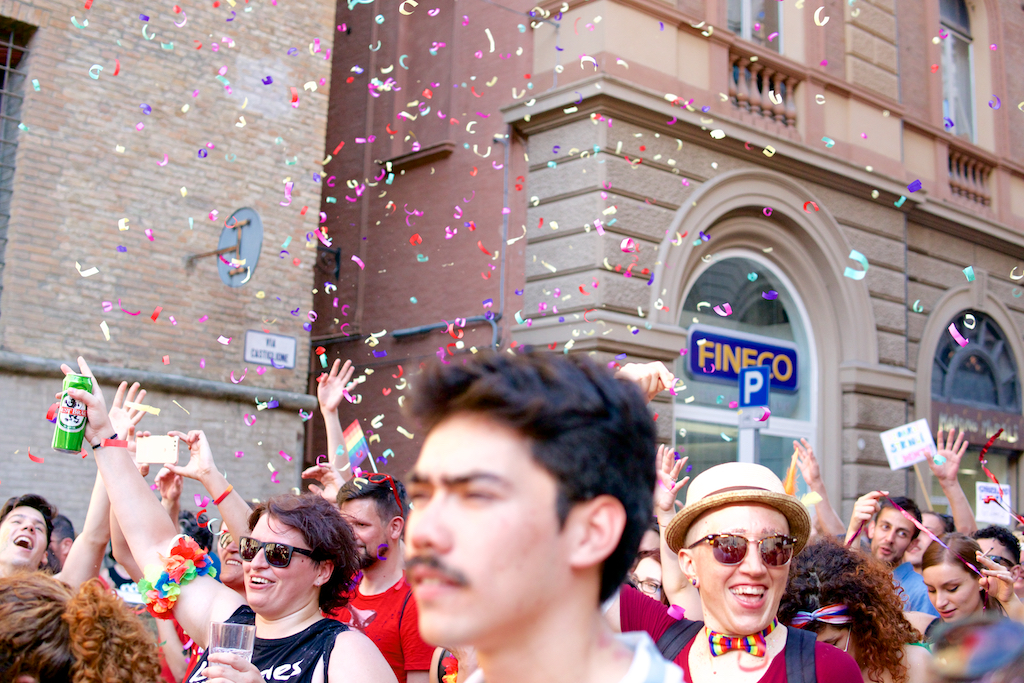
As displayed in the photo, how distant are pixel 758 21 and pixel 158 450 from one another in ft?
31.3

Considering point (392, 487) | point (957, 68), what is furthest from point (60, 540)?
point (957, 68)

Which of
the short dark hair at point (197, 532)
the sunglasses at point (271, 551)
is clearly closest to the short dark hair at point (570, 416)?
the sunglasses at point (271, 551)

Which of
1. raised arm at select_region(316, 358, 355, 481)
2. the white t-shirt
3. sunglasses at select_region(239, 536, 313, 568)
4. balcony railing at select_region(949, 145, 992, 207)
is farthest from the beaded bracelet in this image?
balcony railing at select_region(949, 145, 992, 207)

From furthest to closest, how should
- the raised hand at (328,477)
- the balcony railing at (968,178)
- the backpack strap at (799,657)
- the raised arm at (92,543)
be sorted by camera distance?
1. the balcony railing at (968,178)
2. the raised hand at (328,477)
3. the raised arm at (92,543)
4. the backpack strap at (799,657)

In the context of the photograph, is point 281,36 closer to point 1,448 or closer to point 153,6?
point 153,6

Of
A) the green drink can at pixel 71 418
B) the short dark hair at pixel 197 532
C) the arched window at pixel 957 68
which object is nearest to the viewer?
the green drink can at pixel 71 418

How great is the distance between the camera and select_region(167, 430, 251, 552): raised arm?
14.0ft

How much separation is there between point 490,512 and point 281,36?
1047cm

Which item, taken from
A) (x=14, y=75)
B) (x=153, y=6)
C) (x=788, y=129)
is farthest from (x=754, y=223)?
(x=14, y=75)

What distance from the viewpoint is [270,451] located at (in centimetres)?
1012

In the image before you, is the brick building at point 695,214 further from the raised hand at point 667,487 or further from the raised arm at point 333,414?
the raised hand at point 667,487

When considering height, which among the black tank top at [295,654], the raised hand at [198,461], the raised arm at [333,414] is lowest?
the black tank top at [295,654]

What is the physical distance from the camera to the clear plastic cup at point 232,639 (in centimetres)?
268

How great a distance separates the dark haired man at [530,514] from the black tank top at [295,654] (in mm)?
1719
